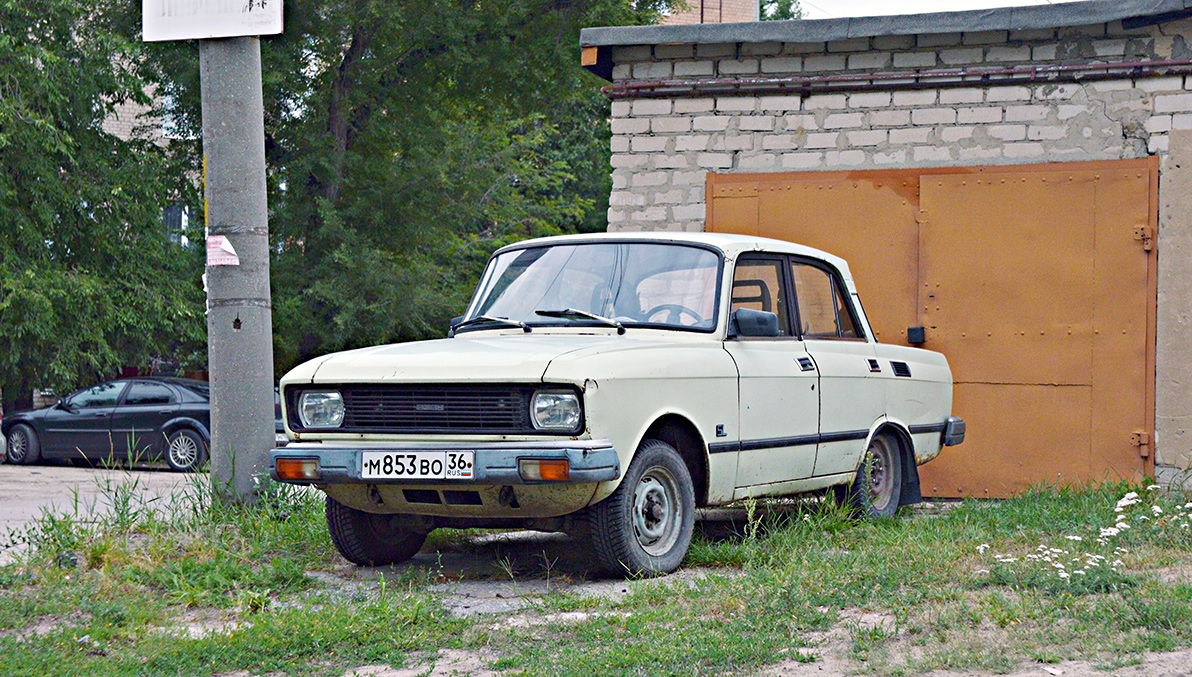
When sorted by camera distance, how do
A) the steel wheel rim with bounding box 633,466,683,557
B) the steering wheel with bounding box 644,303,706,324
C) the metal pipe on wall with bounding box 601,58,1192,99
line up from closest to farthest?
the steel wheel rim with bounding box 633,466,683,557 < the steering wheel with bounding box 644,303,706,324 < the metal pipe on wall with bounding box 601,58,1192,99

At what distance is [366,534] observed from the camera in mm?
Answer: 6801

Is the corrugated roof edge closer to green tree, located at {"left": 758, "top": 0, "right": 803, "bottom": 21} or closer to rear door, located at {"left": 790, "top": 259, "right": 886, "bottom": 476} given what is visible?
rear door, located at {"left": 790, "top": 259, "right": 886, "bottom": 476}

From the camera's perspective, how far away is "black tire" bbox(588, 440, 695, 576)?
614 cm

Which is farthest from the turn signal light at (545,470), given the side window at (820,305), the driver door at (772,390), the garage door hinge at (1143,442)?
the garage door hinge at (1143,442)

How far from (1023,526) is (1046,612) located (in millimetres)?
2636

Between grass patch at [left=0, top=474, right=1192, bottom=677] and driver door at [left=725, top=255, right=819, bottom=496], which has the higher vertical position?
driver door at [left=725, top=255, right=819, bottom=496]

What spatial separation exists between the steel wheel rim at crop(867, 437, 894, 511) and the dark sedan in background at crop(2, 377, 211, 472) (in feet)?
38.0

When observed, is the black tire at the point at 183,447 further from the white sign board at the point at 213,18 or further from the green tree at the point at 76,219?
the white sign board at the point at 213,18

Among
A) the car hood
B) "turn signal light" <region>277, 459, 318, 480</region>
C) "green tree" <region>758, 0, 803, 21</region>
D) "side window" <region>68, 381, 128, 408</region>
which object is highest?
"green tree" <region>758, 0, 803, 21</region>

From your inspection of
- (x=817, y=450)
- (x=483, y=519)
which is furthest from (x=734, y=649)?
(x=817, y=450)

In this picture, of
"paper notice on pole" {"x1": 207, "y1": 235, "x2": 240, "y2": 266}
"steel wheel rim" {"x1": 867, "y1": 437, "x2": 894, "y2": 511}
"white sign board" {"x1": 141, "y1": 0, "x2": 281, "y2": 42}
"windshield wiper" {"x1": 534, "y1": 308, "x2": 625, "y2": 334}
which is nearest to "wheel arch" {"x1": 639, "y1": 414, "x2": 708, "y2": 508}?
"windshield wiper" {"x1": 534, "y1": 308, "x2": 625, "y2": 334}

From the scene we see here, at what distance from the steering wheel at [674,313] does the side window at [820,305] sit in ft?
3.17

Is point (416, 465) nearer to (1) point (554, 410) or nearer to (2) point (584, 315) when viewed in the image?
(1) point (554, 410)

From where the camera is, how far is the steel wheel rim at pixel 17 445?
19.1m
